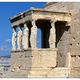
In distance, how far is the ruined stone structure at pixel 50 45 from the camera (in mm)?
27219

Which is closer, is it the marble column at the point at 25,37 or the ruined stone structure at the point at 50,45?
the ruined stone structure at the point at 50,45

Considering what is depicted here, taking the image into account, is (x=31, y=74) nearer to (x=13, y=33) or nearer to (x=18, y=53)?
(x=18, y=53)

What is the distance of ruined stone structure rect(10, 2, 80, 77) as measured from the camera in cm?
2722

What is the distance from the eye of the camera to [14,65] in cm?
3008

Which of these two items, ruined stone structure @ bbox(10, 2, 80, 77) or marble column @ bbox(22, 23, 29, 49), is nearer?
ruined stone structure @ bbox(10, 2, 80, 77)

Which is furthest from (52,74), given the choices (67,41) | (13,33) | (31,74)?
(13,33)

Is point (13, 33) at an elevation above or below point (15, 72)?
above

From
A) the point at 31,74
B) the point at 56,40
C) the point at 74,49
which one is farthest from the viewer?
the point at 56,40

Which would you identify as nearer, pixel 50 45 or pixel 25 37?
pixel 50 45

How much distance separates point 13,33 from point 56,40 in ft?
10.5

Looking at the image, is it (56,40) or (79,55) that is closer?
(79,55)

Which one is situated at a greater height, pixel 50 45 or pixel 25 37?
pixel 25 37

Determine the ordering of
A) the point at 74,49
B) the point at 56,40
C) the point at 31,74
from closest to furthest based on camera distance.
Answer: the point at 31,74
the point at 74,49
the point at 56,40

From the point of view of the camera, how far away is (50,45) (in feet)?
92.2
